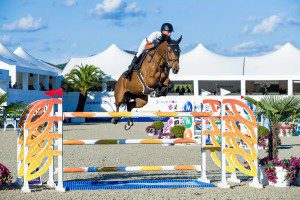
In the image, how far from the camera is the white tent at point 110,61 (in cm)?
4688

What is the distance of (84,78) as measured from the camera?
4450cm

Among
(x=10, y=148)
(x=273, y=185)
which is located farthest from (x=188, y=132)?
(x=273, y=185)

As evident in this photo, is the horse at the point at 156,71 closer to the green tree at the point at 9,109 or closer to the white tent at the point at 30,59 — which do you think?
the green tree at the point at 9,109

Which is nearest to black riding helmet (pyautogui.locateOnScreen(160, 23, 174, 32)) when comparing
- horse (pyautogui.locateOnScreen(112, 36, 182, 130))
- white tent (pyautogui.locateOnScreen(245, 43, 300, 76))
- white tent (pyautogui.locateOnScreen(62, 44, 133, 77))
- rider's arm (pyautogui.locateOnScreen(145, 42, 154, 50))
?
horse (pyautogui.locateOnScreen(112, 36, 182, 130))

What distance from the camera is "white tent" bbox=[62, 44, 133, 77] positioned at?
46.9 m

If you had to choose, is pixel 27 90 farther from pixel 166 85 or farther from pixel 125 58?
pixel 166 85

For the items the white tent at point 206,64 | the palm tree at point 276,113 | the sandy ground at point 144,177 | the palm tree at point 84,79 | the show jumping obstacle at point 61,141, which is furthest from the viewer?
the white tent at point 206,64

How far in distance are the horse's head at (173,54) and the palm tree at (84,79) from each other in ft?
121

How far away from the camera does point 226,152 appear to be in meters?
8.00

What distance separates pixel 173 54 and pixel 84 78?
38.2 metres

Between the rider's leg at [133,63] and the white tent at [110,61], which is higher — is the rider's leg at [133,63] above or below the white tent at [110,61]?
below

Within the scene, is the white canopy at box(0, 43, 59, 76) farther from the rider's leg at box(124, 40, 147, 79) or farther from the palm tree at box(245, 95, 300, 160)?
the palm tree at box(245, 95, 300, 160)

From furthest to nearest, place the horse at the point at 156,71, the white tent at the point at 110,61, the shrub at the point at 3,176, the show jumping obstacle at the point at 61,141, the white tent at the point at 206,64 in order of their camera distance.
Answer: the white tent at the point at 110,61, the white tent at the point at 206,64, the shrub at the point at 3,176, the show jumping obstacle at the point at 61,141, the horse at the point at 156,71

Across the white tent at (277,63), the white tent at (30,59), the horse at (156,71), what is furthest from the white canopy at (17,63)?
the horse at (156,71)
